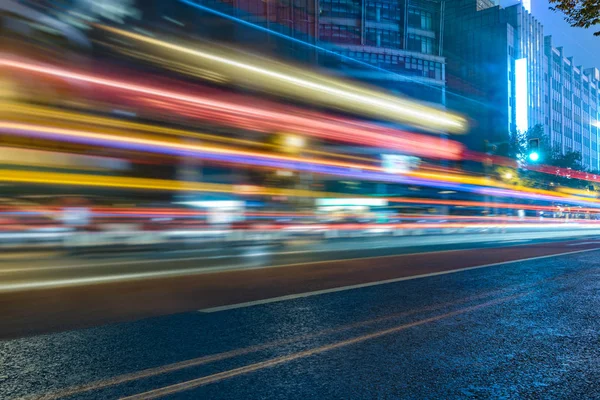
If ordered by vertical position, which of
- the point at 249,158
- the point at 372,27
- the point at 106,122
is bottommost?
the point at 249,158

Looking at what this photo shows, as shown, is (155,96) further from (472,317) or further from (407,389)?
(407,389)

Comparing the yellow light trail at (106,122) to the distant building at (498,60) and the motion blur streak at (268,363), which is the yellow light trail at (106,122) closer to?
the motion blur streak at (268,363)

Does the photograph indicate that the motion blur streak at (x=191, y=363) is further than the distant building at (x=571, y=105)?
No

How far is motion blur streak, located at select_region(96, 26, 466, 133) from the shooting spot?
1309 cm

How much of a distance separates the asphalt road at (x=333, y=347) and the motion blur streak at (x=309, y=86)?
7093 millimetres

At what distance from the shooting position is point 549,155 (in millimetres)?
55094

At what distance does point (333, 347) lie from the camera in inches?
180

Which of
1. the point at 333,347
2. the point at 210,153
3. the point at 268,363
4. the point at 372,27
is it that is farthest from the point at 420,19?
the point at 268,363

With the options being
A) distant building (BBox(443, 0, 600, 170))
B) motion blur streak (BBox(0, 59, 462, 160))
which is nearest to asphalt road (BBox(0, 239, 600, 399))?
motion blur streak (BBox(0, 59, 462, 160))

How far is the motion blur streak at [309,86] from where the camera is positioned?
13.1 meters

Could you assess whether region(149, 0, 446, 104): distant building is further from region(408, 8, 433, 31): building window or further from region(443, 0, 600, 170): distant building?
region(443, 0, 600, 170): distant building

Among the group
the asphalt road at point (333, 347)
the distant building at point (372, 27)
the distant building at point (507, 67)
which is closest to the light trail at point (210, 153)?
the asphalt road at point (333, 347)

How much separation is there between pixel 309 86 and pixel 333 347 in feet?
38.3

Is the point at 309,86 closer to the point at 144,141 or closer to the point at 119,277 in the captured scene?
the point at 144,141
